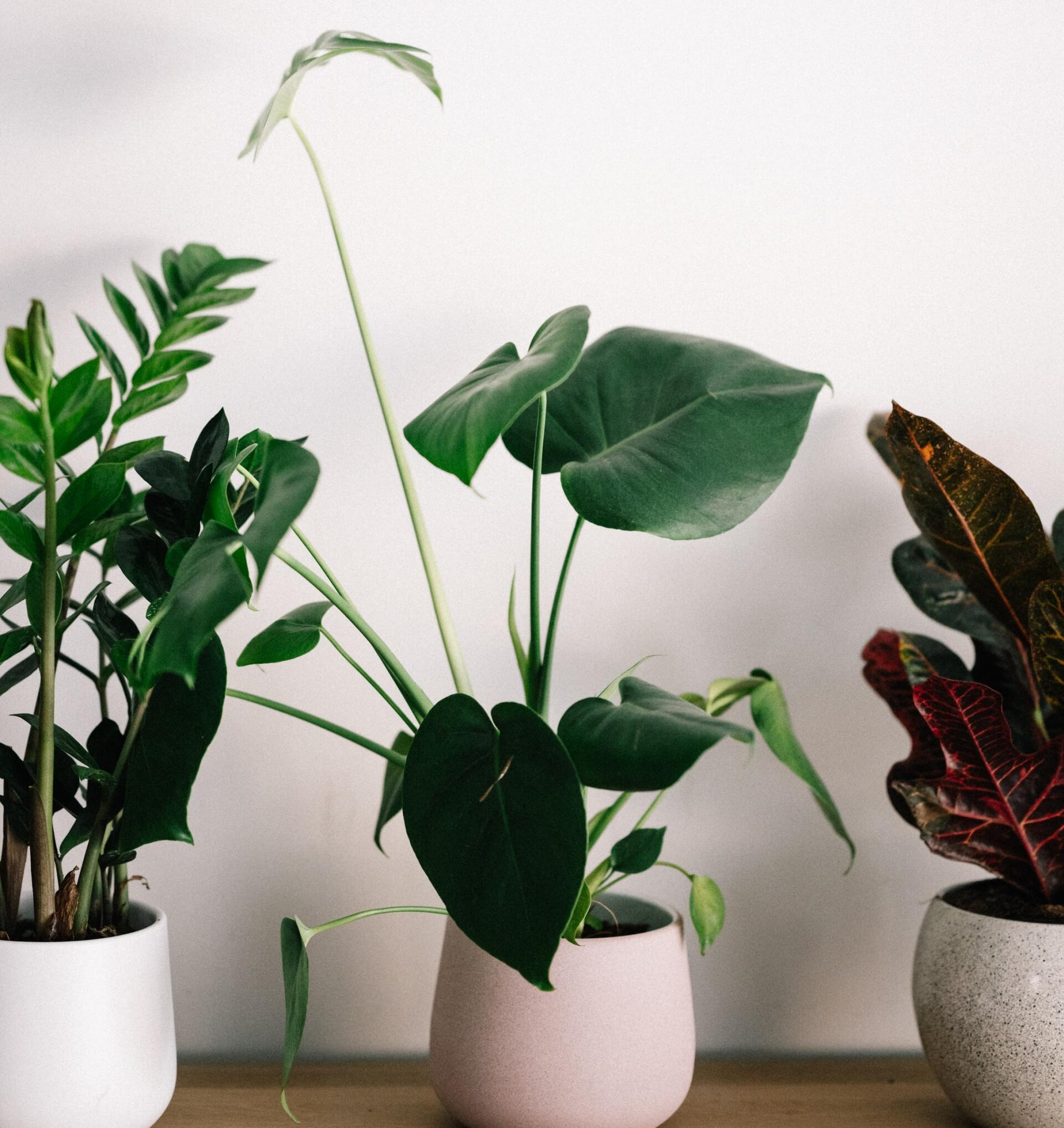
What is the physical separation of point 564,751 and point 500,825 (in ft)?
0.18

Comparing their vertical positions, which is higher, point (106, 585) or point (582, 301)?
point (582, 301)

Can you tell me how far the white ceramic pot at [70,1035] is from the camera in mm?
657

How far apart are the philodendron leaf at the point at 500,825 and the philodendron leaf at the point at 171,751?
114 mm

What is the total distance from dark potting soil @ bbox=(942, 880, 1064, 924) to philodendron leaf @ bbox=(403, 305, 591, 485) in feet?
1.67

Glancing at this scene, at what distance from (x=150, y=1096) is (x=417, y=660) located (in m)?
0.40

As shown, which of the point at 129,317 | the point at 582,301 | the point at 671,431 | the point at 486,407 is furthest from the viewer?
the point at 582,301

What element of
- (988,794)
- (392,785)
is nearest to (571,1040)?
(392,785)

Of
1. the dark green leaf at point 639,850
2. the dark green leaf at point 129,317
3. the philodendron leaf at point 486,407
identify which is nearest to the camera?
the philodendron leaf at point 486,407

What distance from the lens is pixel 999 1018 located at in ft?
2.33

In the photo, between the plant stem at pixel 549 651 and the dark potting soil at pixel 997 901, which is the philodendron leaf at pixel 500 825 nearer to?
the plant stem at pixel 549 651

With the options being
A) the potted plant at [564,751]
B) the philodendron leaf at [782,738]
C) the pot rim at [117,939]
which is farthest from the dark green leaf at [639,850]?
the pot rim at [117,939]

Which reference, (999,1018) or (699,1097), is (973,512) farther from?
(699,1097)

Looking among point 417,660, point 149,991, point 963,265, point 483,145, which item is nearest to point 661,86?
point 483,145

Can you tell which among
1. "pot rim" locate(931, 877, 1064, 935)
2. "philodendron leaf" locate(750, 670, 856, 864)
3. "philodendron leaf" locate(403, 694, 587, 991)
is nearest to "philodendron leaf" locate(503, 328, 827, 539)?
"philodendron leaf" locate(403, 694, 587, 991)
